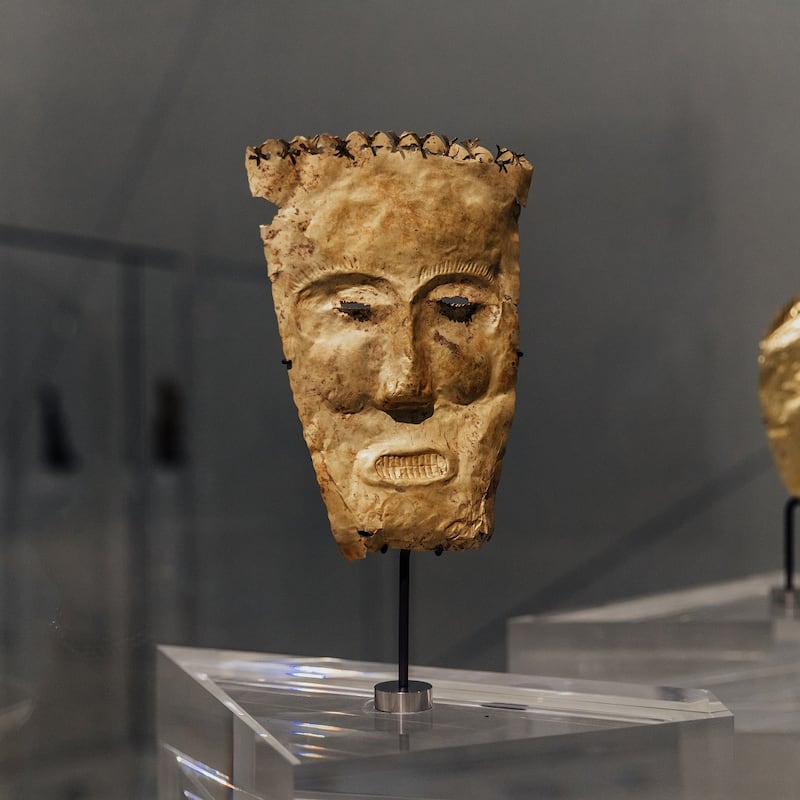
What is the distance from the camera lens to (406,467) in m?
2.53

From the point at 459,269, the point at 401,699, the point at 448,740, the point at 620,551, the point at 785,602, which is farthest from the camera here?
the point at 620,551

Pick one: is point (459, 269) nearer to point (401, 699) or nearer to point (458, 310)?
point (458, 310)

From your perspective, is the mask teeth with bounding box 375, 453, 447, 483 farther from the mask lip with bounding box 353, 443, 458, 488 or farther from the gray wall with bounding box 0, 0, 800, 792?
the gray wall with bounding box 0, 0, 800, 792

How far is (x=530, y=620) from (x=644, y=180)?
6.68 feet

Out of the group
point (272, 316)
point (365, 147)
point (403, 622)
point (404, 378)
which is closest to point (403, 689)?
point (403, 622)

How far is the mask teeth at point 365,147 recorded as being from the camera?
2488 millimetres

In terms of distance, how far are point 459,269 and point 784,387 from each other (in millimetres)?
1849

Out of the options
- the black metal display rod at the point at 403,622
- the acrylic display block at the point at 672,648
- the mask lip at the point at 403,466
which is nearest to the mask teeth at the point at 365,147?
the mask lip at the point at 403,466

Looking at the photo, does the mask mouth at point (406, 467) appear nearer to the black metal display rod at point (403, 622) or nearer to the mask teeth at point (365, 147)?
the black metal display rod at point (403, 622)

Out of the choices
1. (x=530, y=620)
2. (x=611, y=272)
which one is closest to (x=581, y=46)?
(x=611, y=272)

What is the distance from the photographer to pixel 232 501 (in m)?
3.91

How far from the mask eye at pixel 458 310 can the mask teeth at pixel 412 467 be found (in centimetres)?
32

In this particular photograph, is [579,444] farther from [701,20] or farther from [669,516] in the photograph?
[701,20]

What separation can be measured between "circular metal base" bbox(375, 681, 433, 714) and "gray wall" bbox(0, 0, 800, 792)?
1320 millimetres
